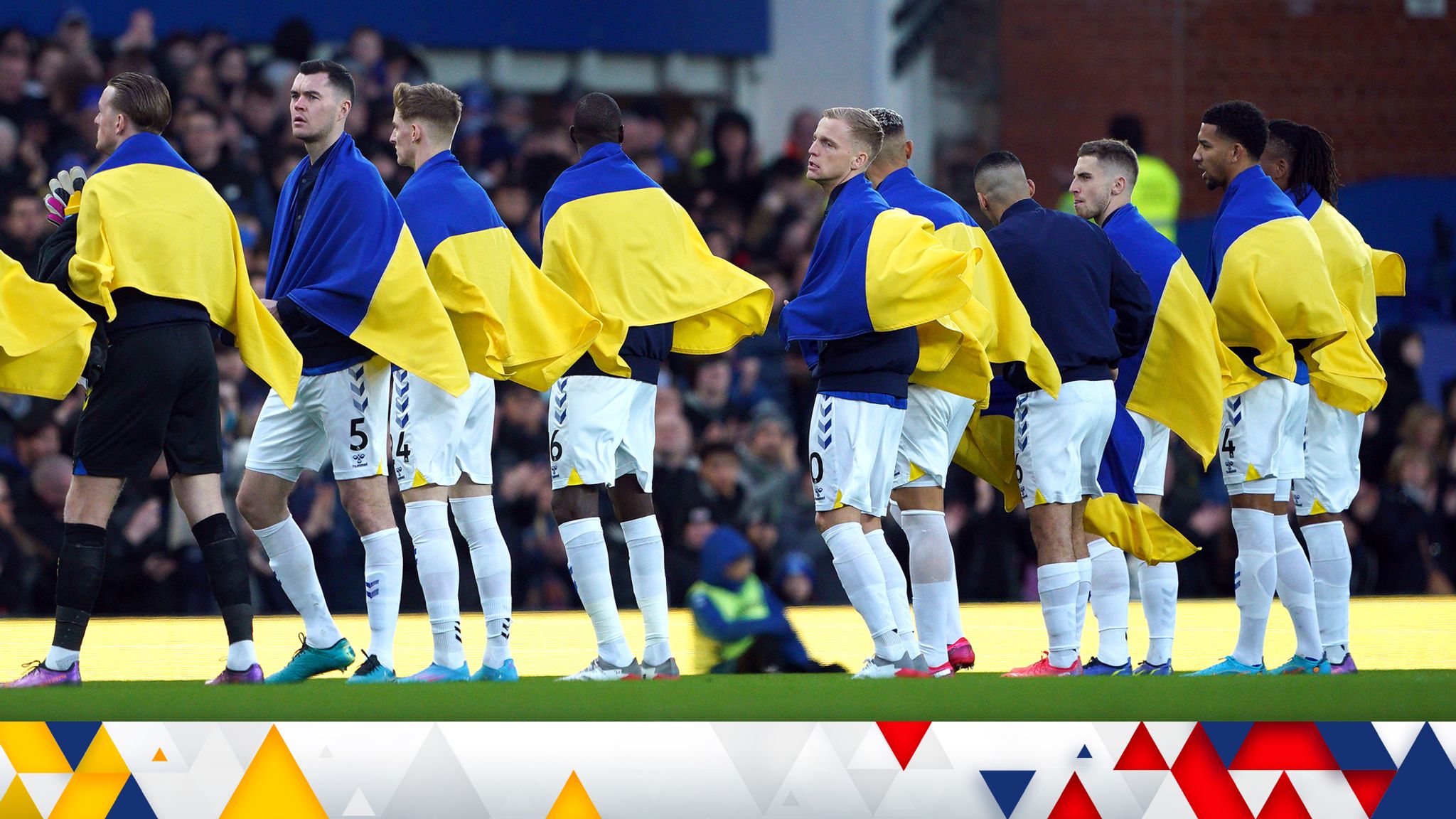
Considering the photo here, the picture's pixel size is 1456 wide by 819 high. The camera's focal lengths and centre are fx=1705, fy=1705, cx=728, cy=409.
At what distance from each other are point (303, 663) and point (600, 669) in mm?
1052

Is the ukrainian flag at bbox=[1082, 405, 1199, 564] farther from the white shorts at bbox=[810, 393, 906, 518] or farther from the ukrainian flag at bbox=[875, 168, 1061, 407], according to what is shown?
the white shorts at bbox=[810, 393, 906, 518]

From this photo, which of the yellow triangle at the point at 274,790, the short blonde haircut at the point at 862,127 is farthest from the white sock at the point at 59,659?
the short blonde haircut at the point at 862,127

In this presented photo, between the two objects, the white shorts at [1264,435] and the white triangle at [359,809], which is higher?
the white shorts at [1264,435]

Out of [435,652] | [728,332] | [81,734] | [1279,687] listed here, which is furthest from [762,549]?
[81,734]

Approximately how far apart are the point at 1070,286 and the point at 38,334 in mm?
3718

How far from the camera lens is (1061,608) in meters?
6.34

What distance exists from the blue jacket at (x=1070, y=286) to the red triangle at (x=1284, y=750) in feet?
6.87

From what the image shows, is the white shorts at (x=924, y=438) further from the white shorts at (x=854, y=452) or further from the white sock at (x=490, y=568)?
the white sock at (x=490, y=568)

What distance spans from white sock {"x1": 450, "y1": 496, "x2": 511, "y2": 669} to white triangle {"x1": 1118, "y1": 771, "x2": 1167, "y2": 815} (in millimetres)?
2388

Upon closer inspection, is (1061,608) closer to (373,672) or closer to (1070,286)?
(1070,286)

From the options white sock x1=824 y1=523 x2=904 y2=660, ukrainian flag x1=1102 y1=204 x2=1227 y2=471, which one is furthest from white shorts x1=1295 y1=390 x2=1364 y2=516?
white sock x1=824 y1=523 x2=904 y2=660

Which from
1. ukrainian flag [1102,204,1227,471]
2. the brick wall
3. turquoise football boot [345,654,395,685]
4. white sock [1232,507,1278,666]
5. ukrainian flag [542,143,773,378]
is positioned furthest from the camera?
the brick wall

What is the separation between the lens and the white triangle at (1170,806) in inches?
182

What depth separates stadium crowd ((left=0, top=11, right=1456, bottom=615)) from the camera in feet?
31.8
